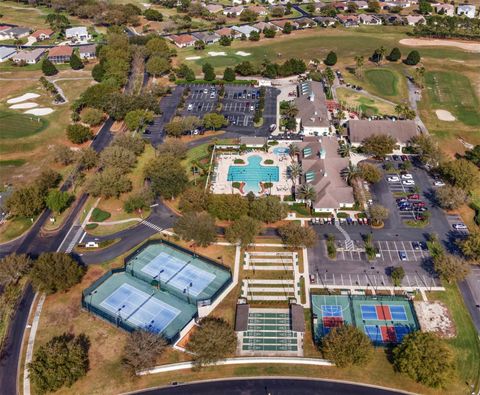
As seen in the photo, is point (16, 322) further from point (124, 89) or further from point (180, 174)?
point (124, 89)

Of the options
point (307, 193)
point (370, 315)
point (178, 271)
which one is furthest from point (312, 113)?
point (370, 315)

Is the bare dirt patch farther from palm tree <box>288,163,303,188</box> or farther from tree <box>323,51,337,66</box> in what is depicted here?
tree <box>323,51,337,66</box>

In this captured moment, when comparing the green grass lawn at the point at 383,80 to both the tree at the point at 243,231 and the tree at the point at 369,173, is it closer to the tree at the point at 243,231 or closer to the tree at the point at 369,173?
the tree at the point at 369,173

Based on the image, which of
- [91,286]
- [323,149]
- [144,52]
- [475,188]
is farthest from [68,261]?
[144,52]

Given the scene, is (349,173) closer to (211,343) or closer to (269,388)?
(211,343)

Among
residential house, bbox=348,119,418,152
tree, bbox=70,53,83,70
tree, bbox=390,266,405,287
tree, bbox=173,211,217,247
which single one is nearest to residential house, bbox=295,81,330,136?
residential house, bbox=348,119,418,152

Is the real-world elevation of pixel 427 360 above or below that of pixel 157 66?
above

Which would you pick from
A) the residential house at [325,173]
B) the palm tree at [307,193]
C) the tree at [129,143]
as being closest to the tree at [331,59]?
the residential house at [325,173]
